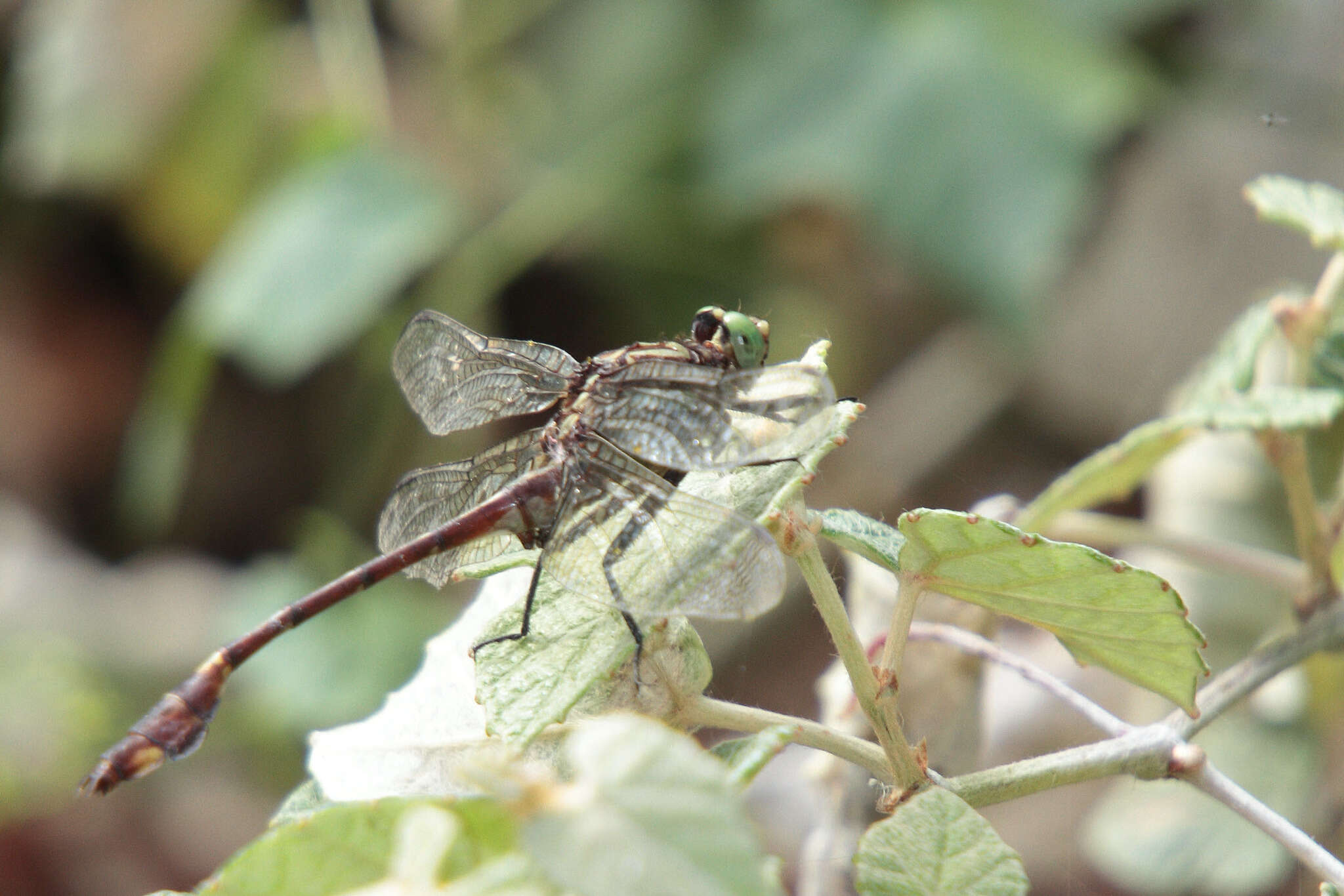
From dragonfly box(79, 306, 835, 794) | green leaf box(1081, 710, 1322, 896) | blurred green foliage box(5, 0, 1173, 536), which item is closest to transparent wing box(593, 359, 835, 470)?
dragonfly box(79, 306, 835, 794)

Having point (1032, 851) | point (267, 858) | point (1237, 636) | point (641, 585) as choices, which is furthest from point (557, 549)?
point (1032, 851)

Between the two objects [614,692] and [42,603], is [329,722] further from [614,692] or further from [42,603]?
[614,692]

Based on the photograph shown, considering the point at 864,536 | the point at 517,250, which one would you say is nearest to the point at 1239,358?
the point at 864,536

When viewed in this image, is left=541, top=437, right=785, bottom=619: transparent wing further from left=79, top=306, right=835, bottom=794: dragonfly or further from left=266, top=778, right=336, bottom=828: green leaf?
left=266, top=778, right=336, bottom=828: green leaf

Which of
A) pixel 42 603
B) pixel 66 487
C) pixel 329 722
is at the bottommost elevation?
pixel 329 722

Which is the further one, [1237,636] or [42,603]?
[42,603]

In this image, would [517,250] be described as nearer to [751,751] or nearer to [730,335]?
[730,335]
